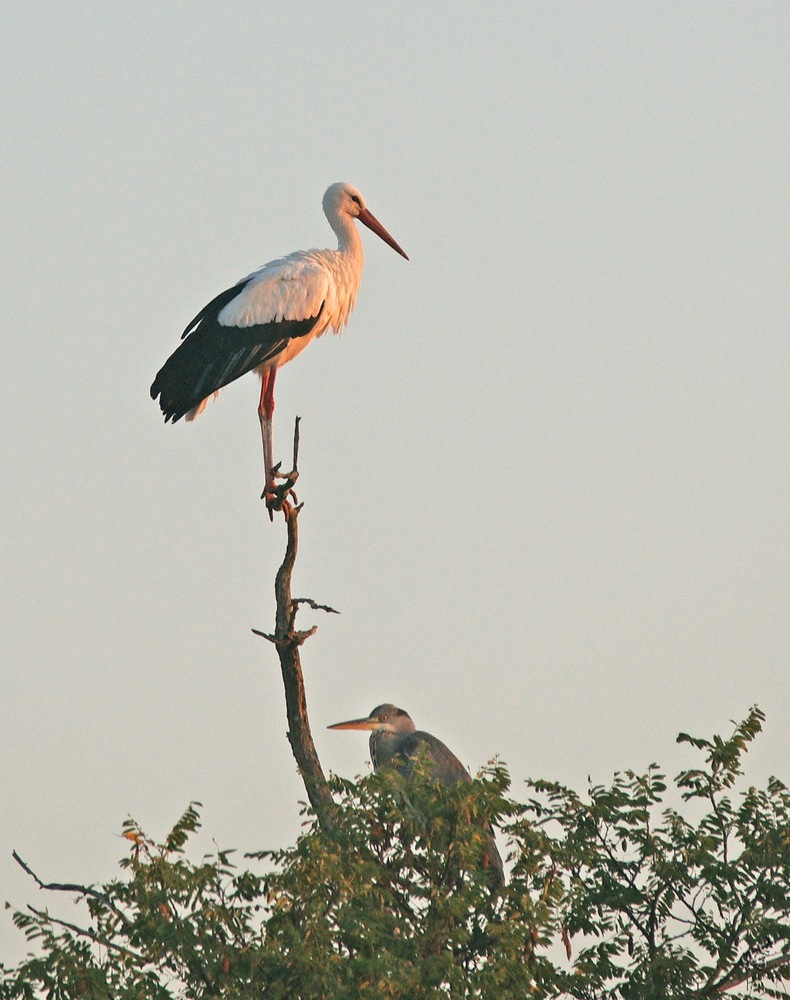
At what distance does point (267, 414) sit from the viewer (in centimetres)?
1208

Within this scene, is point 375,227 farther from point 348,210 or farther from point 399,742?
point 399,742

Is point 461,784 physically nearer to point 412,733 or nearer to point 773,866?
point 773,866

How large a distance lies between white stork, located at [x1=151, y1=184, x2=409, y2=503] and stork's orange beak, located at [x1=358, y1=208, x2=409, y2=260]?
33 centimetres

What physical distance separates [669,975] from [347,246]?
24.2 feet

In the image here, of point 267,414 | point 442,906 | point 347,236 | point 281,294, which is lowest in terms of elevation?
point 442,906

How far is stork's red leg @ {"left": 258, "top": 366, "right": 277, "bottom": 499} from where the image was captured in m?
11.3

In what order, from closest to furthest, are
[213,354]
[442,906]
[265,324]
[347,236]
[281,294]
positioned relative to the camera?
[442,906] → [213,354] → [265,324] → [281,294] → [347,236]

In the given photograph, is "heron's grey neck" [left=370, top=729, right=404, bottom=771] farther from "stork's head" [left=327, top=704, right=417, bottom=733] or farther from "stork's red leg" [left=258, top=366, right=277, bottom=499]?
"stork's red leg" [left=258, top=366, right=277, bottom=499]

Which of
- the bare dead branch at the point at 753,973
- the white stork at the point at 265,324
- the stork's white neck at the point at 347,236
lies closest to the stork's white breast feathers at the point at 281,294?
the white stork at the point at 265,324

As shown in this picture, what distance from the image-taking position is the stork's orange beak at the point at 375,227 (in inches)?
541

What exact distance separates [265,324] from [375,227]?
1956 millimetres

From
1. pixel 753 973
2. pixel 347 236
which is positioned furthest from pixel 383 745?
pixel 753 973

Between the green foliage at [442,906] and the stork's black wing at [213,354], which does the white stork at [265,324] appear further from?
the green foliage at [442,906]

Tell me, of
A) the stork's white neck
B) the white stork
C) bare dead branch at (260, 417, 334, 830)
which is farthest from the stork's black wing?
bare dead branch at (260, 417, 334, 830)
